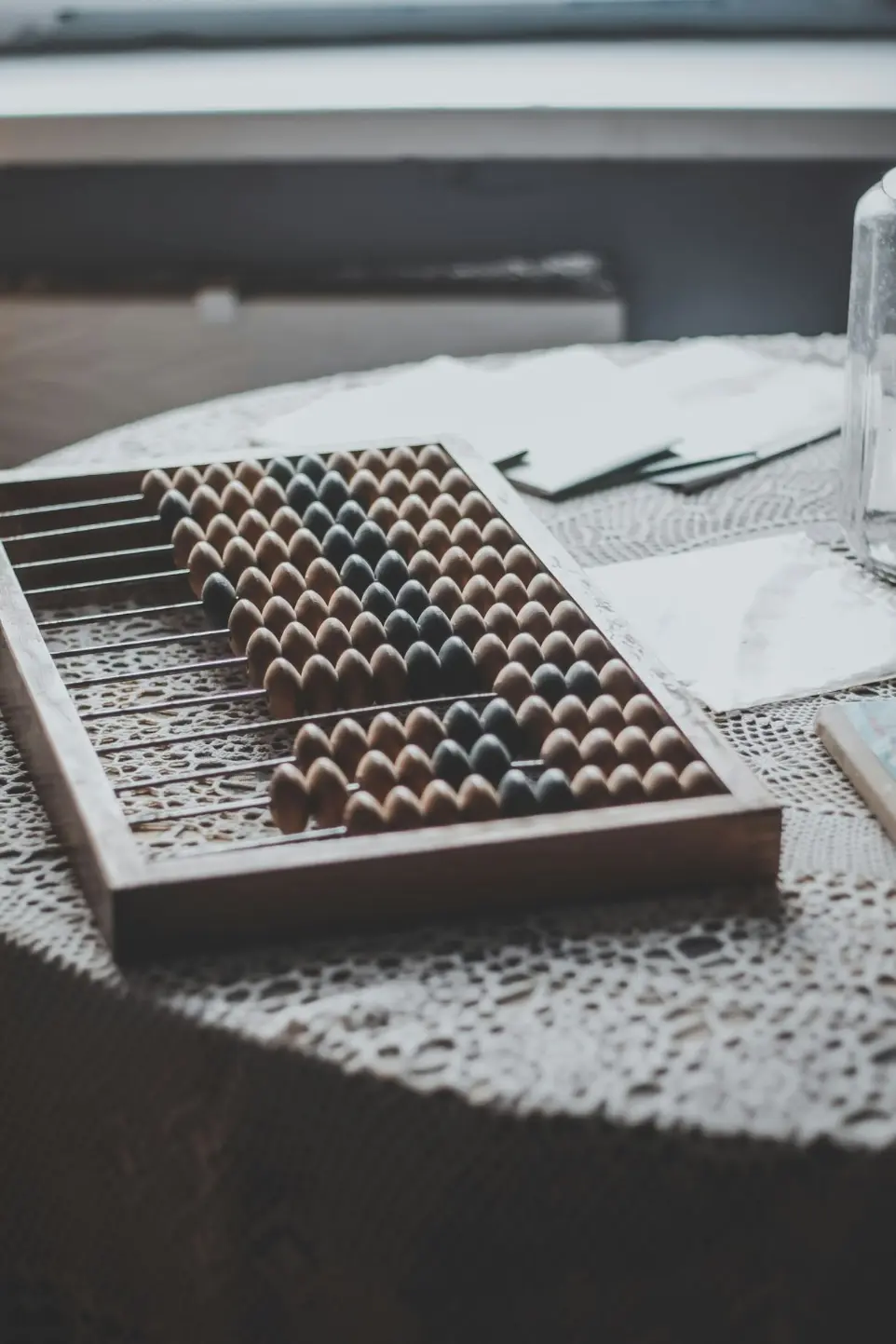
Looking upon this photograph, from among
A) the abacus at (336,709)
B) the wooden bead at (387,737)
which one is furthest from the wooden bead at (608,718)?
the wooden bead at (387,737)

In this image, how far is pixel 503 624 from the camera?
43.2 inches

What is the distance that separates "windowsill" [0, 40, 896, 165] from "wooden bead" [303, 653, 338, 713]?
1.44 meters

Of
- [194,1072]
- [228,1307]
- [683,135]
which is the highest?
[683,135]

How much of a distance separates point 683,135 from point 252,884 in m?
1.75

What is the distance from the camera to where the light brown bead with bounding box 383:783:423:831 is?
865mm

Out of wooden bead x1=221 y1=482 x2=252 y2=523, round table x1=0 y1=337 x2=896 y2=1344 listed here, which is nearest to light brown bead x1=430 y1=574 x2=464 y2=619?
wooden bead x1=221 y1=482 x2=252 y2=523

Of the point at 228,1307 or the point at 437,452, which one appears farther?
the point at 437,452

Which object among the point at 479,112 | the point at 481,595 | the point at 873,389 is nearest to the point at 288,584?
the point at 481,595

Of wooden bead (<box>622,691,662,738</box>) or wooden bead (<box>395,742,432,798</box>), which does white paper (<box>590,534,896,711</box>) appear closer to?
wooden bead (<box>622,691,662,738</box>)

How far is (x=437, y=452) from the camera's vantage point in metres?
1.35

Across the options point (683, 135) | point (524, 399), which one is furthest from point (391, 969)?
point (683, 135)

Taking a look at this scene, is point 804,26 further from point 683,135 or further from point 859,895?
point 859,895

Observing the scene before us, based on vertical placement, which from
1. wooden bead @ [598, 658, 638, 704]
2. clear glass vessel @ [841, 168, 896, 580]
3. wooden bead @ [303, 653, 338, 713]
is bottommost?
wooden bead @ [303, 653, 338, 713]

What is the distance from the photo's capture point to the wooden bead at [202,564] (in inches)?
47.6
